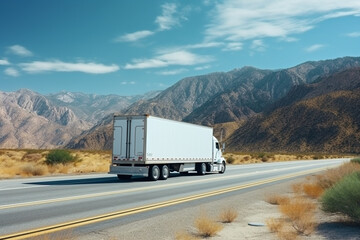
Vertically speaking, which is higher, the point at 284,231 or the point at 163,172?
the point at 163,172

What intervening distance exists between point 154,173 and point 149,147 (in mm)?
1437

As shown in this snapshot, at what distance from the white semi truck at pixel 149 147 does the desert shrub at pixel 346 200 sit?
1232cm

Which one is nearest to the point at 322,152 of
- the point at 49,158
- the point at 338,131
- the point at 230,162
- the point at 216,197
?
the point at 338,131

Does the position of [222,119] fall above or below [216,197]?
above

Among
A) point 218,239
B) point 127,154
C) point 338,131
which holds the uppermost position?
point 338,131

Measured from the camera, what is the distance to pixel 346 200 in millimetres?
8609

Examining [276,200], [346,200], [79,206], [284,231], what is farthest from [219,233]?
[276,200]

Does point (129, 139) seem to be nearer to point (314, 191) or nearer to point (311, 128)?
point (314, 191)

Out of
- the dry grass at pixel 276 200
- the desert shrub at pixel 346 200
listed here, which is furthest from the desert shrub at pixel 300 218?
the dry grass at pixel 276 200

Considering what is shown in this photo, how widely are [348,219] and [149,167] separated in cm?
1322

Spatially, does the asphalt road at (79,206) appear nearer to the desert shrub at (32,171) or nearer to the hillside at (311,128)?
the desert shrub at (32,171)

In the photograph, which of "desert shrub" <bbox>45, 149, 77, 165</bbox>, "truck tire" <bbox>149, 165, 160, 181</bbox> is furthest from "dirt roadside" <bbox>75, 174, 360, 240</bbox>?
"desert shrub" <bbox>45, 149, 77, 165</bbox>

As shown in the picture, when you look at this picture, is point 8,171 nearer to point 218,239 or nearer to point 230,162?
point 218,239

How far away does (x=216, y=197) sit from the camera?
14164 millimetres
